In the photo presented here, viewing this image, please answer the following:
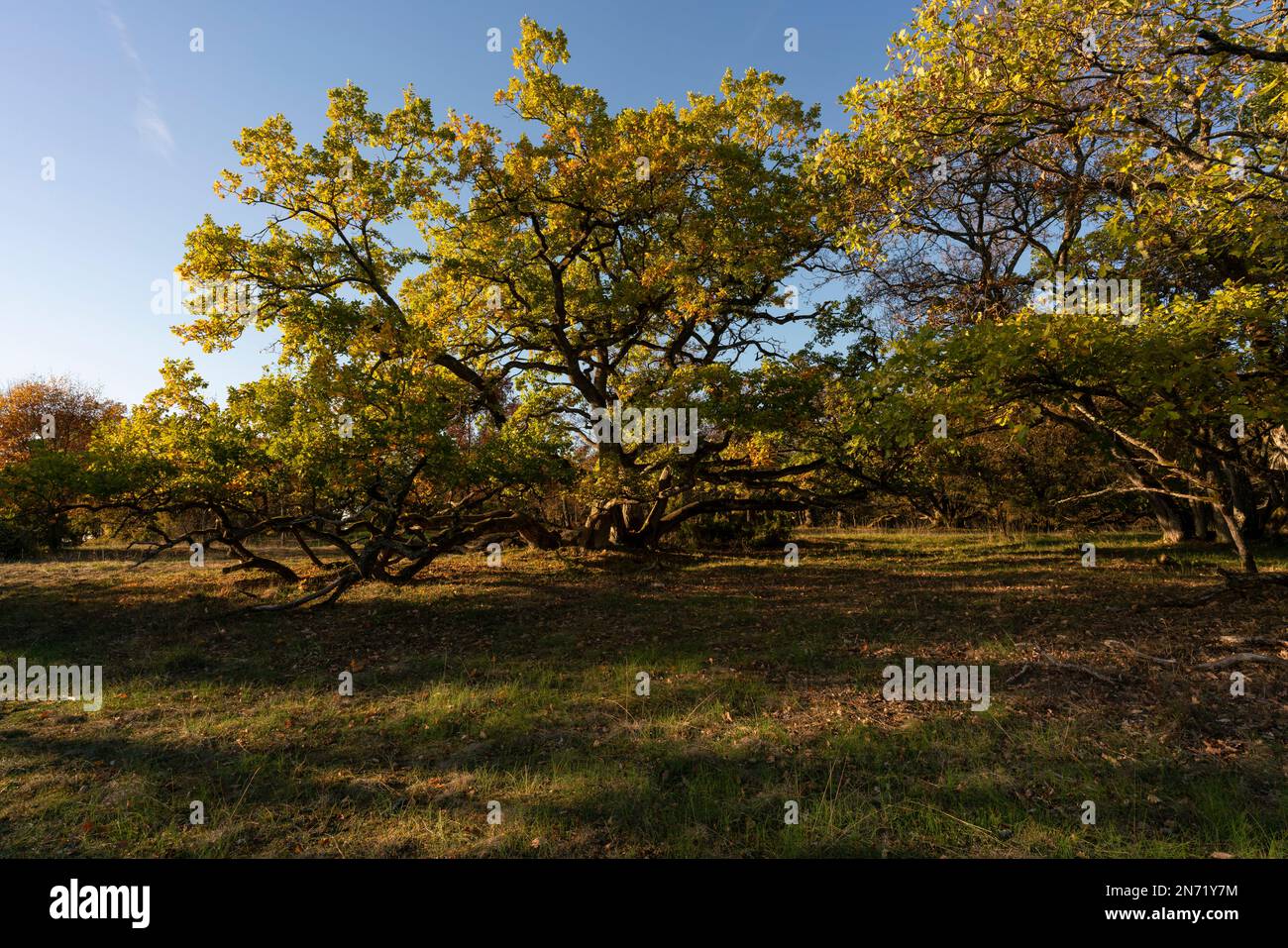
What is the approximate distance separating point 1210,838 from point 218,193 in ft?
61.4

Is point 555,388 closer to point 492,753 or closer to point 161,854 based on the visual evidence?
point 492,753

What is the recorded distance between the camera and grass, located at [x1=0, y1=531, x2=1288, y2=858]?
13.7 feet

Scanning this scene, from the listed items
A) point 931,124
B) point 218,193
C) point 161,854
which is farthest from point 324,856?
point 218,193

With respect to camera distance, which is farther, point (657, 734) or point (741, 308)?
point (741, 308)

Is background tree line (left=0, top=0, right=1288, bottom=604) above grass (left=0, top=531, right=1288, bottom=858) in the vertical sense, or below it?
above

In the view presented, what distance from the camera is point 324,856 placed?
4.02 m

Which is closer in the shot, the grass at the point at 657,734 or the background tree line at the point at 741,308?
the grass at the point at 657,734

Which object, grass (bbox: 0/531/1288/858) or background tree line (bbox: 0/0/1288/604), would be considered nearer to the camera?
grass (bbox: 0/531/1288/858)

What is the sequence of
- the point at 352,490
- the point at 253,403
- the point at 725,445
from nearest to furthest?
the point at 352,490 → the point at 253,403 → the point at 725,445

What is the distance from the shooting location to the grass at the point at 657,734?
4.18 meters

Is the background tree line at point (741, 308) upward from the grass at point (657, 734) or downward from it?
upward

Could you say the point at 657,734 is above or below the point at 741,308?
below

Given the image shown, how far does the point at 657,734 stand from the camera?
5883 millimetres

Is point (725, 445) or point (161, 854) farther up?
point (725, 445)
